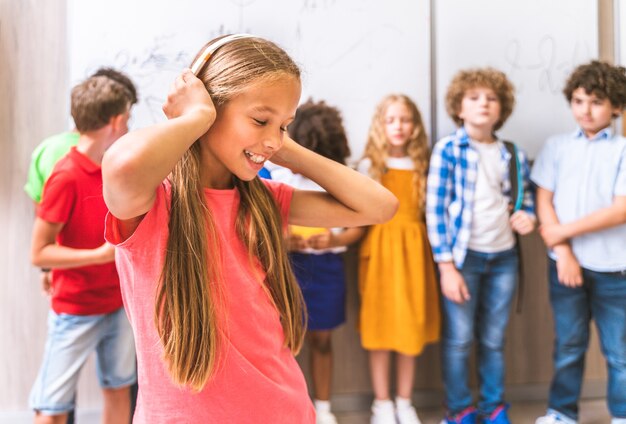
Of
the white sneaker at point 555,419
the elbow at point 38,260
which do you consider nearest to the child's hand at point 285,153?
the elbow at point 38,260

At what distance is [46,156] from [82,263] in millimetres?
675

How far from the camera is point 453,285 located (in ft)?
7.49

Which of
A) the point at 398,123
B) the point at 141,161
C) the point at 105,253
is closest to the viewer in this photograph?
the point at 141,161

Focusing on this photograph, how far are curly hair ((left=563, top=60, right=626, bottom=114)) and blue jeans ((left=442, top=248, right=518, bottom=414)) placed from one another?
680mm

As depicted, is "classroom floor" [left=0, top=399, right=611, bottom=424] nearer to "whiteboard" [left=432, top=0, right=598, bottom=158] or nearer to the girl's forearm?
"whiteboard" [left=432, top=0, right=598, bottom=158]

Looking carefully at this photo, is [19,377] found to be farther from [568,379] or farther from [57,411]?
[568,379]

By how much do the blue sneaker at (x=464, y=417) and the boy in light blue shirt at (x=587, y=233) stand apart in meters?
0.30

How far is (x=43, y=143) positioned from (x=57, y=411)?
1012 millimetres

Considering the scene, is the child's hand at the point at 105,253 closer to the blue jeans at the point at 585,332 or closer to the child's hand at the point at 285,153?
the child's hand at the point at 285,153

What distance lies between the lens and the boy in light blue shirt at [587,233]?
7.32ft

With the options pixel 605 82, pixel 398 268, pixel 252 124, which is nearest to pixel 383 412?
pixel 398 268

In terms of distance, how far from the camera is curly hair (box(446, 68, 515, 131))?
237 centimetres

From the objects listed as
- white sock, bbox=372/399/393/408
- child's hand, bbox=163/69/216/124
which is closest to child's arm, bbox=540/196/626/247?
white sock, bbox=372/399/393/408

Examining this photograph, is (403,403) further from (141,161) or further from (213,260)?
(141,161)
